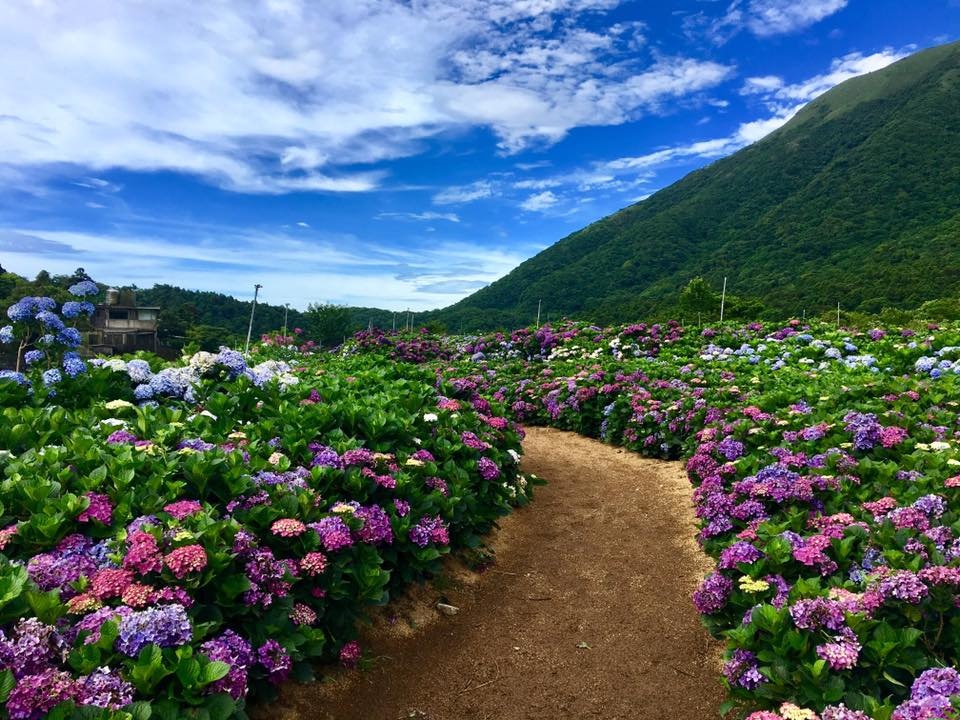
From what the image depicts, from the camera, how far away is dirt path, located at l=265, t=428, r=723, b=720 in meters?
3.49

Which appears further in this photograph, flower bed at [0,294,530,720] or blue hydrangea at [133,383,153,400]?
blue hydrangea at [133,383,153,400]

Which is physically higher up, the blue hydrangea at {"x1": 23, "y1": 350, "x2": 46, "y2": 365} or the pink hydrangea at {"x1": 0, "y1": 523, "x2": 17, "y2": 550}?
the blue hydrangea at {"x1": 23, "y1": 350, "x2": 46, "y2": 365}

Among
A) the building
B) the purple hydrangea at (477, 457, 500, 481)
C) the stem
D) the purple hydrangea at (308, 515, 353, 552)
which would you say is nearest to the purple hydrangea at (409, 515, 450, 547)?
the purple hydrangea at (308, 515, 353, 552)

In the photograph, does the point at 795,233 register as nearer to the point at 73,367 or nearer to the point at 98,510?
the point at 73,367

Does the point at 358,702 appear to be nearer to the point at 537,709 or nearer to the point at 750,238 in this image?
the point at 537,709

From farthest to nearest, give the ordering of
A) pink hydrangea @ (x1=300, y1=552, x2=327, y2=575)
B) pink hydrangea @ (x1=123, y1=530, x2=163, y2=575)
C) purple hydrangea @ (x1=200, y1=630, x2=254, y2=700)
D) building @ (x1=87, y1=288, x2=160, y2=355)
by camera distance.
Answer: building @ (x1=87, y1=288, x2=160, y2=355) < pink hydrangea @ (x1=300, y1=552, x2=327, y2=575) < pink hydrangea @ (x1=123, y1=530, x2=163, y2=575) < purple hydrangea @ (x1=200, y1=630, x2=254, y2=700)

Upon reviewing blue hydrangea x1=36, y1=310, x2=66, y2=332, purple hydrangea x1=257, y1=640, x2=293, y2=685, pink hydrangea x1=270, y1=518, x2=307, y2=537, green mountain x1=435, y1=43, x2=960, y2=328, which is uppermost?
green mountain x1=435, y1=43, x2=960, y2=328

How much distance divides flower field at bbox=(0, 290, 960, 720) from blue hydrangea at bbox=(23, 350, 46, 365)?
2.0 inches

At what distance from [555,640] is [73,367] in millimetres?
5048

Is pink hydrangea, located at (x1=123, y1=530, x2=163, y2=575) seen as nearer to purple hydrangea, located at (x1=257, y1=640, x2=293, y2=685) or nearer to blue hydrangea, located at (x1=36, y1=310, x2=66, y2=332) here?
purple hydrangea, located at (x1=257, y1=640, x2=293, y2=685)

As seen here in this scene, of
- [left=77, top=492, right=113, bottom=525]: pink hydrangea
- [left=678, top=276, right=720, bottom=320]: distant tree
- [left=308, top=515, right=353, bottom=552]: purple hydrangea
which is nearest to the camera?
[left=77, top=492, right=113, bottom=525]: pink hydrangea

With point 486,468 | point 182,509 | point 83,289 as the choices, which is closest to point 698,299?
point 486,468

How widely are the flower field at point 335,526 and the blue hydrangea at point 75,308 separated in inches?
2.0

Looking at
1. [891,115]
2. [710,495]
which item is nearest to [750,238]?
[891,115]
